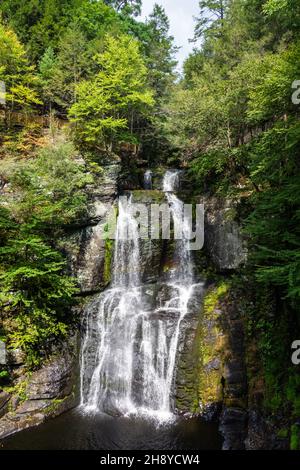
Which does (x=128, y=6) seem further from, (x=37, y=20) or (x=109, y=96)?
(x=109, y=96)

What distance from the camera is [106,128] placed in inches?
689

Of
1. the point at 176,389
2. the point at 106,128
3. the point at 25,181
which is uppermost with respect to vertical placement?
the point at 106,128

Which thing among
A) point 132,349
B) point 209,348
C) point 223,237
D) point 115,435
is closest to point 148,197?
point 223,237

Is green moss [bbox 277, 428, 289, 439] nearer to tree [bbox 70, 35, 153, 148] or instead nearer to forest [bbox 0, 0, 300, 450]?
forest [bbox 0, 0, 300, 450]

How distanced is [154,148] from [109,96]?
212 inches

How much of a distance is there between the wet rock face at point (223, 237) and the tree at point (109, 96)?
6.74m

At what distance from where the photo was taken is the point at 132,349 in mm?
11562

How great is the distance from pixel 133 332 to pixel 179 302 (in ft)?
7.16

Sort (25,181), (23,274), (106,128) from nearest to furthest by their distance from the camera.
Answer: (23,274) < (25,181) < (106,128)

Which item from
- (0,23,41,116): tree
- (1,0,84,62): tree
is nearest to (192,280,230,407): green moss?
(0,23,41,116): tree

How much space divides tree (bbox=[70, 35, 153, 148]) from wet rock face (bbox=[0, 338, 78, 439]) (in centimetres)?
1120

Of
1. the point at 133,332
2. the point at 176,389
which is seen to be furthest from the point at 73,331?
the point at 176,389

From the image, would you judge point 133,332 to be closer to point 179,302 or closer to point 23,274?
point 179,302
